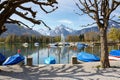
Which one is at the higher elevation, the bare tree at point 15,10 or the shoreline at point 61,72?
the bare tree at point 15,10

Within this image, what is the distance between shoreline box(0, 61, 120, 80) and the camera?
18.5 metres

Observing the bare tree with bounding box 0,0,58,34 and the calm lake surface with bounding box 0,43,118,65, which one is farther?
the calm lake surface with bounding box 0,43,118,65

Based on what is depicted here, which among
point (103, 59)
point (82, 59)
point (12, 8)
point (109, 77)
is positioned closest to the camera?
point (109, 77)

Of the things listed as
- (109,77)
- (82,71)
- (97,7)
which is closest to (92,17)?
(97,7)

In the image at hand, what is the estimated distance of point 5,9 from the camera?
20828 millimetres

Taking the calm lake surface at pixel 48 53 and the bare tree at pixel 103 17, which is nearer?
the bare tree at pixel 103 17

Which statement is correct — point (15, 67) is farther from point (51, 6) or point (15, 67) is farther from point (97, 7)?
point (97, 7)

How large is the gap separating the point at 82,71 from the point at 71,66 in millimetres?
2181

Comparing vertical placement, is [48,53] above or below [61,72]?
above

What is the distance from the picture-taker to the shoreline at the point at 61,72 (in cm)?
1848

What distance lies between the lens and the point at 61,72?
2059cm

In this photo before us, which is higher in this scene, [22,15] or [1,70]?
[22,15]

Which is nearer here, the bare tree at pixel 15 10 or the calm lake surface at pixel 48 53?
the bare tree at pixel 15 10

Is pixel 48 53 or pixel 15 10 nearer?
pixel 15 10
